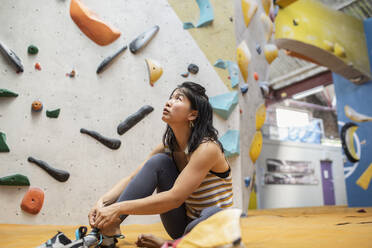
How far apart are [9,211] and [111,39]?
138 centimetres

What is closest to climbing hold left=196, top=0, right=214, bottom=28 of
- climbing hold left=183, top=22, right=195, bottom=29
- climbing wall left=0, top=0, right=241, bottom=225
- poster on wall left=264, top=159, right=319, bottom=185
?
climbing hold left=183, top=22, right=195, bottom=29

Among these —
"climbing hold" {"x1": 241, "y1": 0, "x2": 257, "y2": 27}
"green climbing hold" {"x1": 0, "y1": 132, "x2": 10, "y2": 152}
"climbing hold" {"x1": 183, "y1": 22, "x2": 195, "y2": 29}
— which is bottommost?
"green climbing hold" {"x1": 0, "y1": 132, "x2": 10, "y2": 152}

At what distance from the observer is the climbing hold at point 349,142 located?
4613 millimetres

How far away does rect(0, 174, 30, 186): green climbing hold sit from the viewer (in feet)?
6.04

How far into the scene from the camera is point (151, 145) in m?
2.32

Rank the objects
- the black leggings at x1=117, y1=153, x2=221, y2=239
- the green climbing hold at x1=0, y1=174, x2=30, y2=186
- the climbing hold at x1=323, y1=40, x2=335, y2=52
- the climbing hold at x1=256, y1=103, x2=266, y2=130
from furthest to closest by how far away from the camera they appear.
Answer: the climbing hold at x1=323, y1=40, x2=335, y2=52
the climbing hold at x1=256, y1=103, x2=266, y2=130
the green climbing hold at x1=0, y1=174, x2=30, y2=186
the black leggings at x1=117, y1=153, x2=221, y2=239

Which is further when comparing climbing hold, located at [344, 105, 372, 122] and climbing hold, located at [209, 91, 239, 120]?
→ climbing hold, located at [344, 105, 372, 122]

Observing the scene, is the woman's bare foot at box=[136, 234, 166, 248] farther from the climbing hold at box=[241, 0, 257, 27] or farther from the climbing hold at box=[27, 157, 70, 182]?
the climbing hold at box=[241, 0, 257, 27]

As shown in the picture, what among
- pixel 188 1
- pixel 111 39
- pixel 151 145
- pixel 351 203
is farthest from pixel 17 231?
pixel 351 203

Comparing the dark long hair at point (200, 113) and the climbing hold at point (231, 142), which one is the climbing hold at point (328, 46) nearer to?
the climbing hold at point (231, 142)

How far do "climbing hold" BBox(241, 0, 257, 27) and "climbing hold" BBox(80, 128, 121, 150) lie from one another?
1.80 m

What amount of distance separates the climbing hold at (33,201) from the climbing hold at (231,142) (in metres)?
1.43

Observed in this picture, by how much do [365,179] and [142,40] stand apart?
4.04 m

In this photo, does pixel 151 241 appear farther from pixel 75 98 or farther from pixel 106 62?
pixel 106 62
